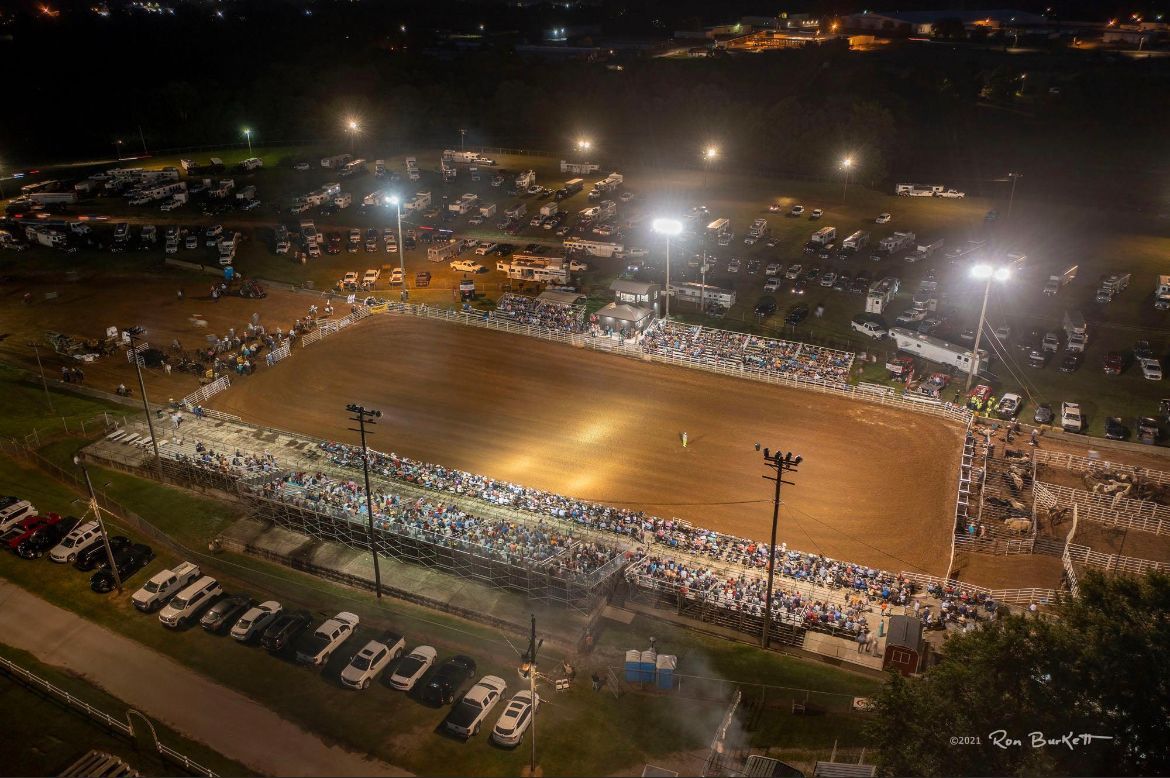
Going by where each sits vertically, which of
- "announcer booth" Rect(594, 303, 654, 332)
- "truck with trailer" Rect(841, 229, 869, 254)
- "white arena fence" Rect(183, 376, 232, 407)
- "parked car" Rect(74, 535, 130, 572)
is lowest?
"parked car" Rect(74, 535, 130, 572)

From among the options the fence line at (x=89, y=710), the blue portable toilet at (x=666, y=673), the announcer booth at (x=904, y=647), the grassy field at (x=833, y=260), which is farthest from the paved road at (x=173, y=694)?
the grassy field at (x=833, y=260)

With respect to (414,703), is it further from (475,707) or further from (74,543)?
(74,543)

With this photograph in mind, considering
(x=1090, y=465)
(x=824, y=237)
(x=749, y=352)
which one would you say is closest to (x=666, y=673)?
(x=1090, y=465)

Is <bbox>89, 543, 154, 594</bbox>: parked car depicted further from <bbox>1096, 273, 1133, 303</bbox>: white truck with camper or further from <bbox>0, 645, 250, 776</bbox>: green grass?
<bbox>1096, 273, 1133, 303</bbox>: white truck with camper

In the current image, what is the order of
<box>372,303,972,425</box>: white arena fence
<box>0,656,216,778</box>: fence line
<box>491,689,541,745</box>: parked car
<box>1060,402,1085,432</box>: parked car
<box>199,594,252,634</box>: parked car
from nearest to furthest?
<box>0,656,216,778</box>: fence line
<box>491,689,541,745</box>: parked car
<box>199,594,252,634</box>: parked car
<box>1060,402,1085,432</box>: parked car
<box>372,303,972,425</box>: white arena fence

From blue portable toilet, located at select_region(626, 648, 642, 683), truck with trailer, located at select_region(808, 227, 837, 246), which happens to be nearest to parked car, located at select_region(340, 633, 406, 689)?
blue portable toilet, located at select_region(626, 648, 642, 683)

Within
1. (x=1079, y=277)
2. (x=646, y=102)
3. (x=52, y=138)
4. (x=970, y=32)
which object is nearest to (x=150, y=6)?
(x=52, y=138)
